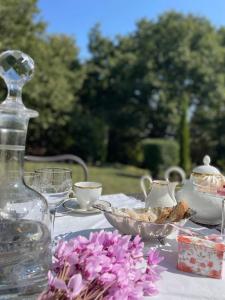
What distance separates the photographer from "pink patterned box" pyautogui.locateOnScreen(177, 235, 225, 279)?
0.59 meters

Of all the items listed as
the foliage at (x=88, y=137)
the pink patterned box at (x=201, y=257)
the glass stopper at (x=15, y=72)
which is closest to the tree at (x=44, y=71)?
the foliage at (x=88, y=137)

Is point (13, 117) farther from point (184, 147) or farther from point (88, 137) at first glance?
point (88, 137)

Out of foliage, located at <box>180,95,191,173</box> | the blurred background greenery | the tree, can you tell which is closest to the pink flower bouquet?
the tree

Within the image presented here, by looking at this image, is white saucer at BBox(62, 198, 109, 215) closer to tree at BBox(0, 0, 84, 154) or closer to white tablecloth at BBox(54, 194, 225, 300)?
white tablecloth at BBox(54, 194, 225, 300)

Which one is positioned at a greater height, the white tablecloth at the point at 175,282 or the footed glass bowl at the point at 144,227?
the footed glass bowl at the point at 144,227

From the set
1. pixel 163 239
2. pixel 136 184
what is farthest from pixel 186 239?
pixel 136 184

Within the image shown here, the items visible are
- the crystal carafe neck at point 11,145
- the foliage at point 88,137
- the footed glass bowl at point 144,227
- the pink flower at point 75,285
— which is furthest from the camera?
the foliage at point 88,137

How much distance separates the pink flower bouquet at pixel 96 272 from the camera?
415 millimetres

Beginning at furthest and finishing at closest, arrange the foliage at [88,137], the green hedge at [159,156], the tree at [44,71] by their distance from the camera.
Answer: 1. the foliage at [88,137]
2. the green hedge at [159,156]
3. the tree at [44,71]

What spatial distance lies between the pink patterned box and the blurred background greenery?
7.21 meters

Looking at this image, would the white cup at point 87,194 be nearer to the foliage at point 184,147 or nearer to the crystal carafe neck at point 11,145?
the crystal carafe neck at point 11,145

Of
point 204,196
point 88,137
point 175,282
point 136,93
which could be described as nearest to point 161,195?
point 204,196

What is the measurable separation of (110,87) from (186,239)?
9045mm

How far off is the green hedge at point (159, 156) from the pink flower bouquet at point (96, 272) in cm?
600
